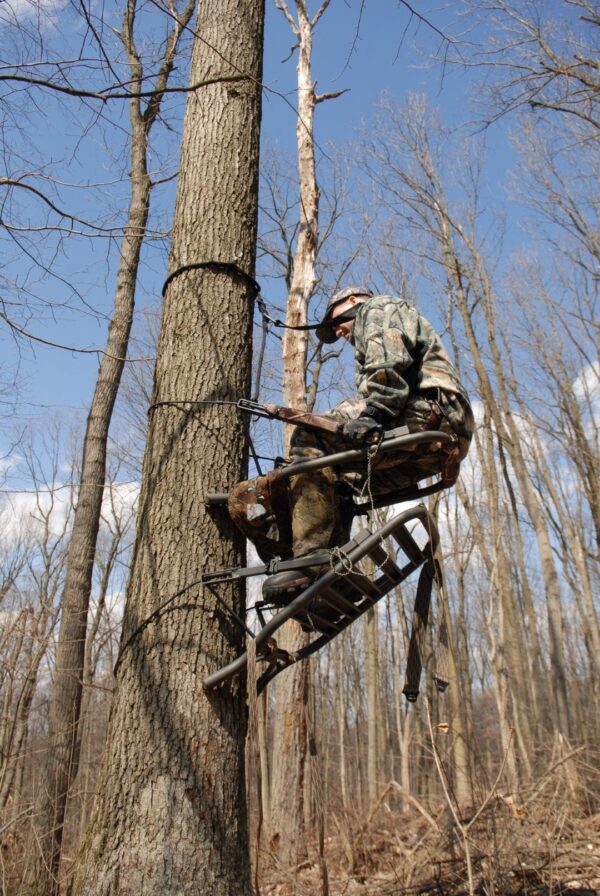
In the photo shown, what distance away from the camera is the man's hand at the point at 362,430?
2.82 metres

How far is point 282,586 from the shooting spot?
269 cm

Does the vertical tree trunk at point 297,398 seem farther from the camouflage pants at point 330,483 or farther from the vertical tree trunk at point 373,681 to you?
the vertical tree trunk at point 373,681

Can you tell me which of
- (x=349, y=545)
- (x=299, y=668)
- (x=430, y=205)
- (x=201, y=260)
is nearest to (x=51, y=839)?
(x=299, y=668)

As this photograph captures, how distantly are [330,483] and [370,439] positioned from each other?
0.88ft

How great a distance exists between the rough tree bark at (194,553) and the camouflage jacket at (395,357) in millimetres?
533

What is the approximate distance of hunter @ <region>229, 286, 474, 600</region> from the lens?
2.83 m

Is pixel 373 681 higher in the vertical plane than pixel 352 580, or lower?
higher

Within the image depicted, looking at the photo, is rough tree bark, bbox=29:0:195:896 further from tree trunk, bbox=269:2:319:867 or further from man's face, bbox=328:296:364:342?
man's face, bbox=328:296:364:342

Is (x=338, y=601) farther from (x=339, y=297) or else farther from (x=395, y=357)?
(x=339, y=297)

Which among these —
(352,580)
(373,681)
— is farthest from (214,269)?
(373,681)

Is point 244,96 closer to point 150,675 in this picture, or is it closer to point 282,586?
point 282,586

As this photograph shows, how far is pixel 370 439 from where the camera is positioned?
2.86 m

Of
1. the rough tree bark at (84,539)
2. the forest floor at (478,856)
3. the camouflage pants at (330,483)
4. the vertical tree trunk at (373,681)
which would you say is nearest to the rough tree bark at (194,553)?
the camouflage pants at (330,483)

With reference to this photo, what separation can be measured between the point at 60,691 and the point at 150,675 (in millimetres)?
5072
